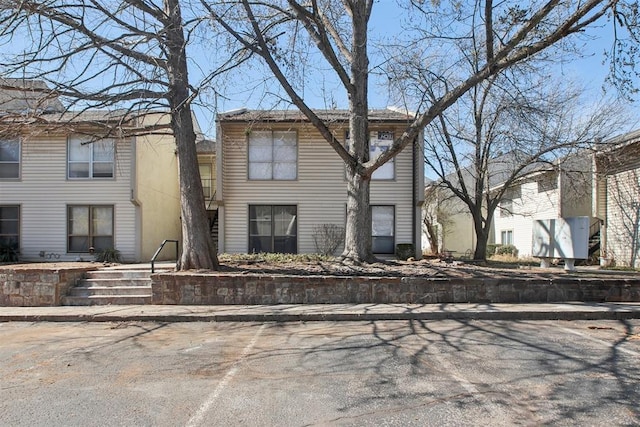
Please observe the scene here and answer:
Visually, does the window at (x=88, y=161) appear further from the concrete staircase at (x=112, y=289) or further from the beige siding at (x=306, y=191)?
the concrete staircase at (x=112, y=289)

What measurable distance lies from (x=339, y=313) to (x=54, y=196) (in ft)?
44.2

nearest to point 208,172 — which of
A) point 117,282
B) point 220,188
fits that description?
point 220,188

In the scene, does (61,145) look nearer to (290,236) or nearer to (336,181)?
(290,236)

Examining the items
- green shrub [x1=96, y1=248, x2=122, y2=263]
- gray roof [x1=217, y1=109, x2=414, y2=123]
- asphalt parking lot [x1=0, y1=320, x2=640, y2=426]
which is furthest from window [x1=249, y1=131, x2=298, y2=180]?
asphalt parking lot [x1=0, y1=320, x2=640, y2=426]

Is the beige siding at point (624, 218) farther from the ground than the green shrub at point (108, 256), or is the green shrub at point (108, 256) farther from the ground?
the beige siding at point (624, 218)

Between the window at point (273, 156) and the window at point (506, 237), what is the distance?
1623cm

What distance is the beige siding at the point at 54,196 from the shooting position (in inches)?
677

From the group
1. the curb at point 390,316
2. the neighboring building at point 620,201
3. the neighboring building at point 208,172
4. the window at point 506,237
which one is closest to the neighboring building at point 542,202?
→ the window at point 506,237

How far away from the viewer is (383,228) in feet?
57.8

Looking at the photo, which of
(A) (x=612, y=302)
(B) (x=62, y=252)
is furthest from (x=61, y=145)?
(A) (x=612, y=302)

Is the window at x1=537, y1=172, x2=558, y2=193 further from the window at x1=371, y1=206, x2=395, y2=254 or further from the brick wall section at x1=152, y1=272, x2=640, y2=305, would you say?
the brick wall section at x1=152, y1=272, x2=640, y2=305

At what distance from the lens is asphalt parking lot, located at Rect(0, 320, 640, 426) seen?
4.23m

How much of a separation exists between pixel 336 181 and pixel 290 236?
2.75 meters

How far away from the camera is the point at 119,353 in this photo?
6629mm
